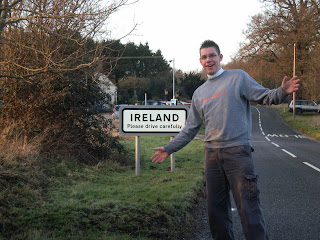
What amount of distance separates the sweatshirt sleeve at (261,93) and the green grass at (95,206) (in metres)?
1.96

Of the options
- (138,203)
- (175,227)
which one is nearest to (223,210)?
(175,227)

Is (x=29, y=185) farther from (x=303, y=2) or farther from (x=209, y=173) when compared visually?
(x=303, y=2)

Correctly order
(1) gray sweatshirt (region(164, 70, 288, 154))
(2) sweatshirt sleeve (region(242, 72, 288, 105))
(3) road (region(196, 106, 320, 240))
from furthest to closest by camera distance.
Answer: (3) road (region(196, 106, 320, 240))
(1) gray sweatshirt (region(164, 70, 288, 154))
(2) sweatshirt sleeve (region(242, 72, 288, 105))


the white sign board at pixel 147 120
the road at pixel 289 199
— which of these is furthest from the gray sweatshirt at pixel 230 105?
the white sign board at pixel 147 120

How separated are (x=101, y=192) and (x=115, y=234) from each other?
1.70 metres

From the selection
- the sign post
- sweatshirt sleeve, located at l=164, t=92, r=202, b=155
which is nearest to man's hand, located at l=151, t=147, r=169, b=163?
sweatshirt sleeve, located at l=164, t=92, r=202, b=155

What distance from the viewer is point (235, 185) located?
3355 millimetres

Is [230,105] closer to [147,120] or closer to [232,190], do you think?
[232,190]

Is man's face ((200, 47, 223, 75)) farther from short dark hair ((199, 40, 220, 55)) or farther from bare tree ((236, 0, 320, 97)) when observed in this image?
bare tree ((236, 0, 320, 97))

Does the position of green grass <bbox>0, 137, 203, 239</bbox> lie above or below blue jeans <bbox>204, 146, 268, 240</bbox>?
below

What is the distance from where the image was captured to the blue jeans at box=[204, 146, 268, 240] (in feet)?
10.7

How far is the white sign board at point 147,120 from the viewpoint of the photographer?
8023mm

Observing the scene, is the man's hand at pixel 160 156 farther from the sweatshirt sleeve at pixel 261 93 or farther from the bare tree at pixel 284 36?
the bare tree at pixel 284 36

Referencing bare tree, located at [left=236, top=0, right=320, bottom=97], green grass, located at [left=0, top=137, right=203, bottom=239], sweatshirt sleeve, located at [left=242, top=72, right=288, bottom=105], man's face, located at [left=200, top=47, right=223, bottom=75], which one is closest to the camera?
sweatshirt sleeve, located at [left=242, top=72, right=288, bottom=105]
